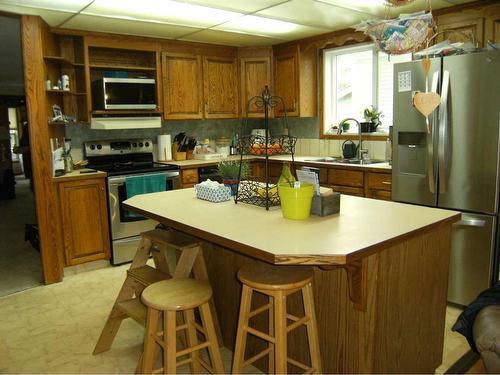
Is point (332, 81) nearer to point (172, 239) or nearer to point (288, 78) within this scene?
point (288, 78)

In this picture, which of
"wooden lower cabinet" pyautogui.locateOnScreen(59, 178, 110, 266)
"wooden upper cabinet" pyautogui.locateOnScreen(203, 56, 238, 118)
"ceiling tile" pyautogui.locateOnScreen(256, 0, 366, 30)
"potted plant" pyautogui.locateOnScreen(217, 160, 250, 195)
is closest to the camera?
"potted plant" pyautogui.locateOnScreen(217, 160, 250, 195)

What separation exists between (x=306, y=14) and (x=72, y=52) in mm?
2264

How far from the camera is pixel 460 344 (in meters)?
2.59

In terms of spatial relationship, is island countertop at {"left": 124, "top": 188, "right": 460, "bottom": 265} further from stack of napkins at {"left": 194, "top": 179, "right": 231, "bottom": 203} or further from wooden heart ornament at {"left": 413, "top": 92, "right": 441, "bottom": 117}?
wooden heart ornament at {"left": 413, "top": 92, "right": 441, "bottom": 117}

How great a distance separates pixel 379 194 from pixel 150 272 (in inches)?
84.3

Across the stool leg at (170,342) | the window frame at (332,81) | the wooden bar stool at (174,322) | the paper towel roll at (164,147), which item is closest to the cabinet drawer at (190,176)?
the paper towel roll at (164,147)

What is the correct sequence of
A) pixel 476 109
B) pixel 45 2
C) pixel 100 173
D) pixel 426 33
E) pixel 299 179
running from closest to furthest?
pixel 426 33 < pixel 299 179 < pixel 476 109 < pixel 45 2 < pixel 100 173

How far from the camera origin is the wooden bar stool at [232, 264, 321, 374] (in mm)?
1771

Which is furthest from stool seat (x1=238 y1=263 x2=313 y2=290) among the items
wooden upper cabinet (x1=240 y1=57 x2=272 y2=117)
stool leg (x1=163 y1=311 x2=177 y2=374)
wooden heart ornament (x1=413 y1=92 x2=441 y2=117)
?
wooden upper cabinet (x1=240 y1=57 x2=272 y2=117)

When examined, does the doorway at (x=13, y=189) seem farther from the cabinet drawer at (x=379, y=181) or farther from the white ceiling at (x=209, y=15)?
the cabinet drawer at (x=379, y=181)

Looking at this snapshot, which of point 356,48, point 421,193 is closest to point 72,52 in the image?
point 356,48

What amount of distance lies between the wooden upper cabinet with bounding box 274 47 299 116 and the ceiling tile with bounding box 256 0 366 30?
2.36 feet

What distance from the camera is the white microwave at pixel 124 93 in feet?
13.7

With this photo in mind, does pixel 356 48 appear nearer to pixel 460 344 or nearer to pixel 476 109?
pixel 476 109
